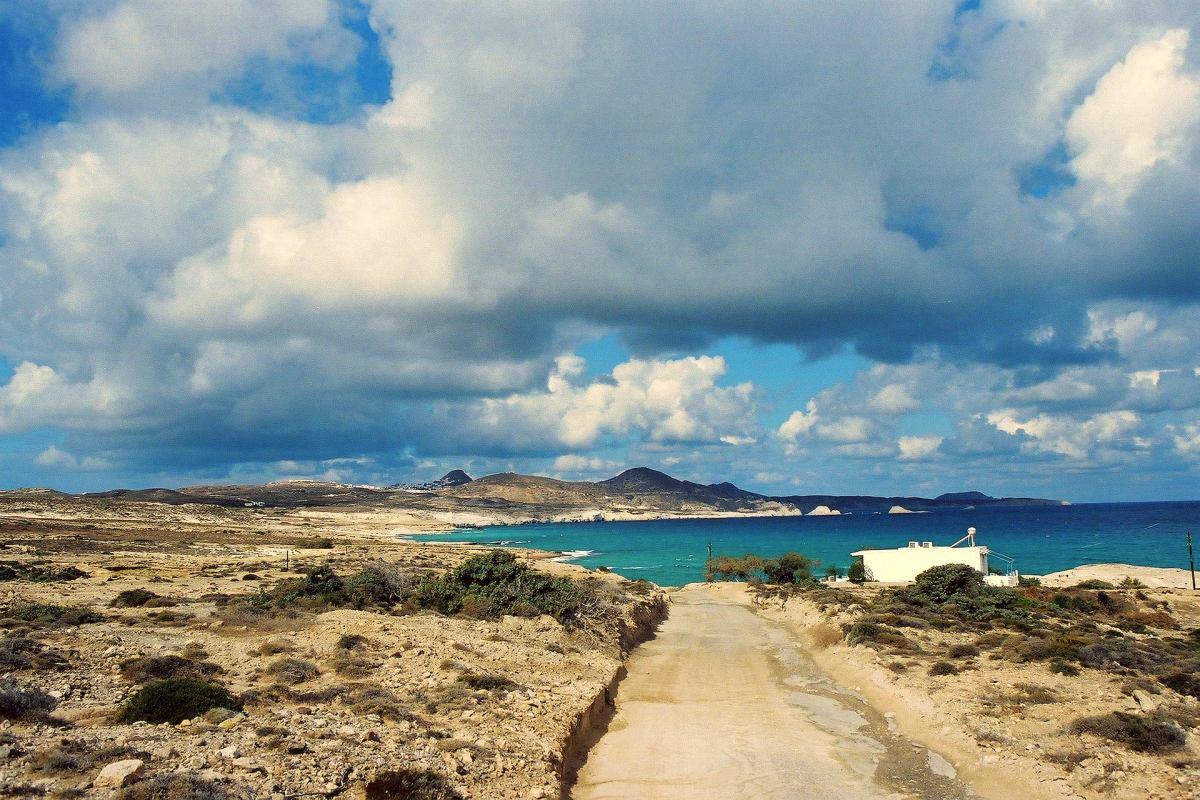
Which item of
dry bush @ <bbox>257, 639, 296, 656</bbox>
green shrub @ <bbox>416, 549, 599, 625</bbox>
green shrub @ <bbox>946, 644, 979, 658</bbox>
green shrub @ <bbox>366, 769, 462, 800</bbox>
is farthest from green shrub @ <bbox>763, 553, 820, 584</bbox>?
green shrub @ <bbox>366, 769, 462, 800</bbox>

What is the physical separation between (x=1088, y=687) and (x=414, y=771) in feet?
52.3

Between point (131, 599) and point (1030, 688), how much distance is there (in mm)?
27561

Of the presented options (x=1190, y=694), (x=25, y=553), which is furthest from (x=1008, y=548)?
(x=25, y=553)

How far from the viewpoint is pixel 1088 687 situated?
18.0 meters

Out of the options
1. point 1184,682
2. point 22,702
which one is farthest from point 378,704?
point 1184,682

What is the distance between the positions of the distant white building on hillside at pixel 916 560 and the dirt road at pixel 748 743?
30.5 metres

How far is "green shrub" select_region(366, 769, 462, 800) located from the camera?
33.0ft

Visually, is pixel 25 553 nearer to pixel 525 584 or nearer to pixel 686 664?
pixel 525 584

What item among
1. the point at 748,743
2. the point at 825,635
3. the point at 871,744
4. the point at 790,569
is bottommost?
the point at 790,569

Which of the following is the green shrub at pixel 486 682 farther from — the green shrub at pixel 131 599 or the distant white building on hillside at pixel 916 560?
the distant white building on hillside at pixel 916 560

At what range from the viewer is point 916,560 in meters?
54.7

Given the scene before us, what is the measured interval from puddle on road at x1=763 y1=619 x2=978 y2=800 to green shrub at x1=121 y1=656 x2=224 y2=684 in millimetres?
13064

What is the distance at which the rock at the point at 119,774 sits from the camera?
27.7 feet

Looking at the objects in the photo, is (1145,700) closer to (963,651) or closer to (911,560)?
(963,651)
